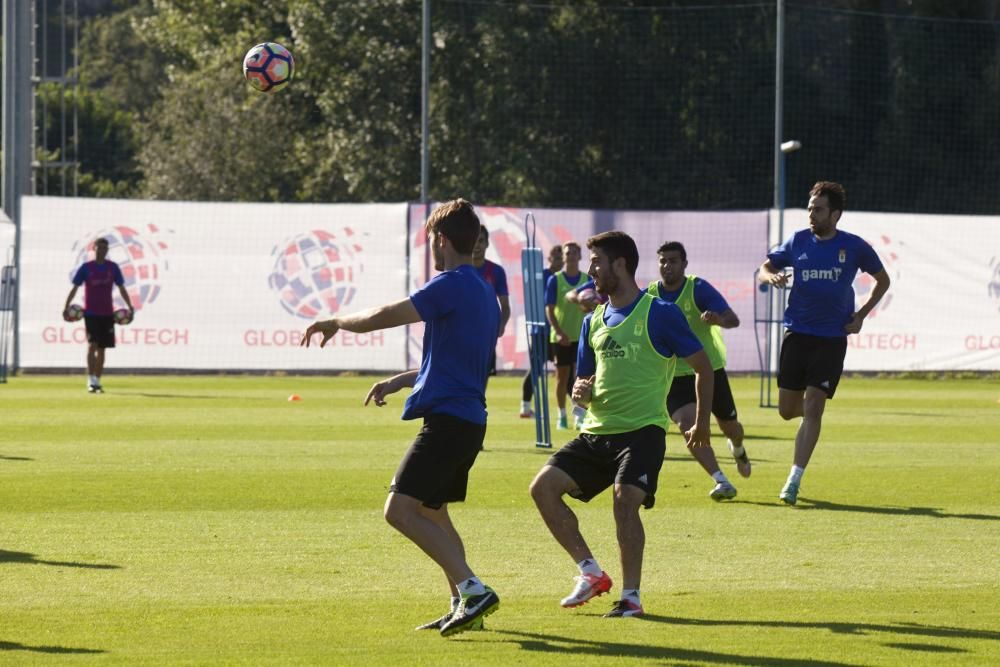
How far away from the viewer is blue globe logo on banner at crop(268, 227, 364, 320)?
1085 inches

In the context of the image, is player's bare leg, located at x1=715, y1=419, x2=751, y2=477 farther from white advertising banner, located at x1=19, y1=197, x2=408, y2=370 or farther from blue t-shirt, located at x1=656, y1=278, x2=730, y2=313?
white advertising banner, located at x1=19, y1=197, x2=408, y2=370

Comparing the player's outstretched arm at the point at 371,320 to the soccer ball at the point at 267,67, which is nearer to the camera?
the player's outstretched arm at the point at 371,320

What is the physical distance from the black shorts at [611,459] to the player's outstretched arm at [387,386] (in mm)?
806

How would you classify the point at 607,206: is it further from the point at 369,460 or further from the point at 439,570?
the point at 439,570

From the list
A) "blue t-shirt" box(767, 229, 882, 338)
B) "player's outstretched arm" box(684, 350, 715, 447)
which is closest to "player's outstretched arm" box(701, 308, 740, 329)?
"blue t-shirt" box(767, 229, 882, 338)

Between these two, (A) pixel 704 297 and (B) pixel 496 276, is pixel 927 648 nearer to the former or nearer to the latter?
(A) pixel 704 297

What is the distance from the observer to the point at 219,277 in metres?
27.6

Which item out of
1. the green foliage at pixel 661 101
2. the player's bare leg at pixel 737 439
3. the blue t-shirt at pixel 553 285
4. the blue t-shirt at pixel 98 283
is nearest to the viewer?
the player's bare leg at pixel 737 439

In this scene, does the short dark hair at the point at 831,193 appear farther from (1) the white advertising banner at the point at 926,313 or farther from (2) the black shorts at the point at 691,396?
(1) the white advertising banner at the point at 926,313

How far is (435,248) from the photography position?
723cm

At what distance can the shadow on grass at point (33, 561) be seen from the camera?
29.2 ft

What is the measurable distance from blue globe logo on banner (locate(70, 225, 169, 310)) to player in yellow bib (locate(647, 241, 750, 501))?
53.7 feet

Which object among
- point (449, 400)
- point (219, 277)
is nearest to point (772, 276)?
point (449, 400)

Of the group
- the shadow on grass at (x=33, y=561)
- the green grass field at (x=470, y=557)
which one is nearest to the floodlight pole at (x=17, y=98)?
the green grass field at (x=470, y=557)
